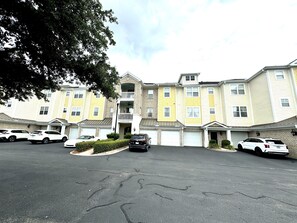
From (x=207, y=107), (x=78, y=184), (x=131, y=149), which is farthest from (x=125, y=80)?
(x=78, y=184)

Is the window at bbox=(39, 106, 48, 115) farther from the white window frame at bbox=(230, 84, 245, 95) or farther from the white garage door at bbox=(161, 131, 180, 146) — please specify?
the white window frame at bbox=(230, 84, 245, 95)

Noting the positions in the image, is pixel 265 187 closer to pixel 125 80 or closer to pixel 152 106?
pixel 152 106

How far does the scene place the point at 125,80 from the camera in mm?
22234

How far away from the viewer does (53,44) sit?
4.52 meters

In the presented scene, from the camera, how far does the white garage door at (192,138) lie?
1984 centimetres

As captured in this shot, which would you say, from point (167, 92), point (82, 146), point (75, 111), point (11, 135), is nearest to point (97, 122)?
point (75, 111)

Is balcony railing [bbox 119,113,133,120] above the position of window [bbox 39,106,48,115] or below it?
below

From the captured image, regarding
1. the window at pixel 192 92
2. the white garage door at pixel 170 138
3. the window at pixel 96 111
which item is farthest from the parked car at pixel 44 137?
the window at pixel 192 92

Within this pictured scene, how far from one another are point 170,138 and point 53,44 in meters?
18.0

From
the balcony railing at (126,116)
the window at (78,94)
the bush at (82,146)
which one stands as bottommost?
the bush at (82,146)

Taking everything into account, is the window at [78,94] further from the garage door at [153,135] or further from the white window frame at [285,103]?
the white window frame at [285,103]

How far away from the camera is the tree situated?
12.5 feet

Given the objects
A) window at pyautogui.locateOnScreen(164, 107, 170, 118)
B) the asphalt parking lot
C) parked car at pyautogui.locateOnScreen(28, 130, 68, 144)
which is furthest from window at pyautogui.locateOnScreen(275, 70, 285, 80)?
parked car at pyautogui.locateOnScreen(28, 130, 68, 144)

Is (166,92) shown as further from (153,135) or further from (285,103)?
(285,103)
